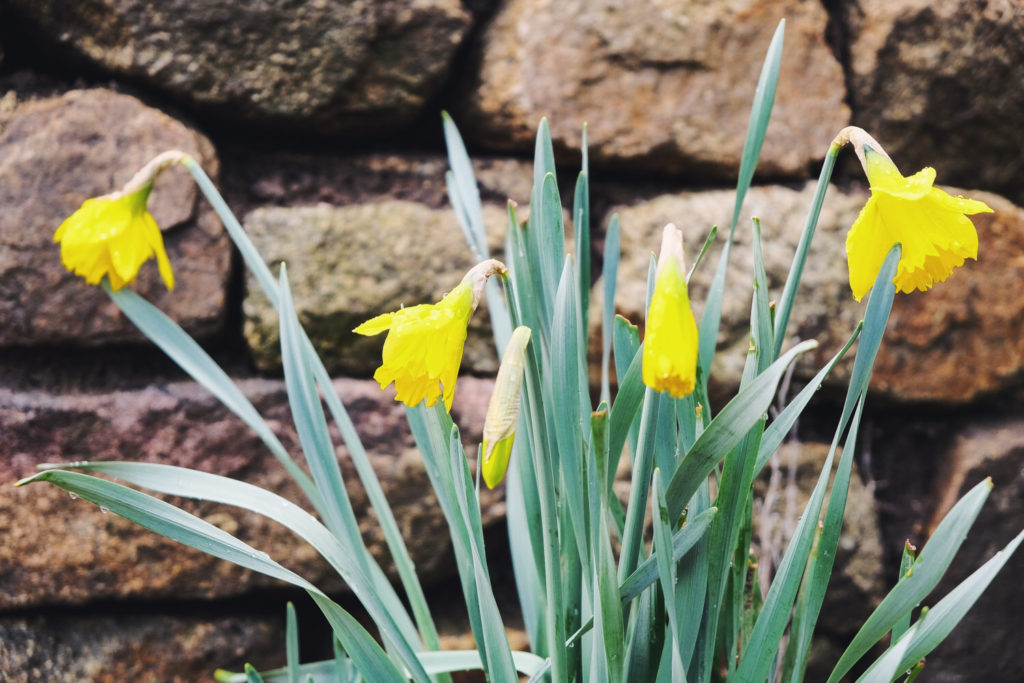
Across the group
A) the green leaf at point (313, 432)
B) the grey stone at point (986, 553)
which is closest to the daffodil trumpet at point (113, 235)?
the green leaf at point (313, 432)

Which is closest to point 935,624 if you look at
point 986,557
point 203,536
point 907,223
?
point 907,223

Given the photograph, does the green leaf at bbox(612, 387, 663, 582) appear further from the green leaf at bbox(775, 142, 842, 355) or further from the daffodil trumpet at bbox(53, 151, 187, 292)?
the daffodil trumpet at bbox(53, 151, 187, 292)

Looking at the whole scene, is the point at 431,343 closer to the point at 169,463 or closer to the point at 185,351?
the point at 185,351

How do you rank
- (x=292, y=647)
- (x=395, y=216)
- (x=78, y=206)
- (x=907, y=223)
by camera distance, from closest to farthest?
(x=907, y=223) → (x=292, y=647) → (x=78, y=206) → (x=395, y=216)

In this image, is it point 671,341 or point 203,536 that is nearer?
point 671,341

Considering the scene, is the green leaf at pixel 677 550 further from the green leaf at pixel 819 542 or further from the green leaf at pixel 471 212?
the green leaf at pixel 471 212

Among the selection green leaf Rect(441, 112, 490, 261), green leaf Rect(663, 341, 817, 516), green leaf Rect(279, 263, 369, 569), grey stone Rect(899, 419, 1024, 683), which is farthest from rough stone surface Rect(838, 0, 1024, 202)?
green leaf Rect(279, 263, 369, 569)

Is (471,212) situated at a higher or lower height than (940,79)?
lower
